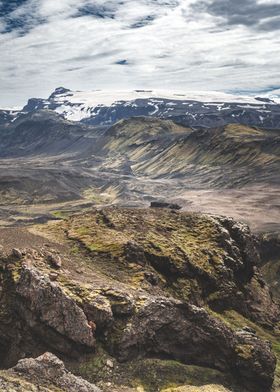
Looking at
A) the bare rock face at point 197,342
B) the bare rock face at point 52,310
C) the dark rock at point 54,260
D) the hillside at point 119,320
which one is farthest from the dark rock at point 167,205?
the bare rock face at point 52,310

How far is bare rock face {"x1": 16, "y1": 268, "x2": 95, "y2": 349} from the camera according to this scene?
2634 cm

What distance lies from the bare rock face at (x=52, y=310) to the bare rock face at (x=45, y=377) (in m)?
3.44

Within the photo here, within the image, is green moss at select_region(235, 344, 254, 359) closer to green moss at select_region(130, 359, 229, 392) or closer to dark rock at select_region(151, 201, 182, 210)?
green moss at select_region(130, 359, 229, 392)

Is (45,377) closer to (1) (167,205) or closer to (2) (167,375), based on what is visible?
(2) (167,375)

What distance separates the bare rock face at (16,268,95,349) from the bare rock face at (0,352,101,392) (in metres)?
3.44

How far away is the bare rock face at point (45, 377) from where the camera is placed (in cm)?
1990

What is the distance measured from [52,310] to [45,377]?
5.68 metres

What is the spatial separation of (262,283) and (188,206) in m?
138

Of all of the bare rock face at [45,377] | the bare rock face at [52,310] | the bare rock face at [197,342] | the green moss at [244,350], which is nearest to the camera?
the bare rock face at [45,377]

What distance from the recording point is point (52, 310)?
2688 centimetres

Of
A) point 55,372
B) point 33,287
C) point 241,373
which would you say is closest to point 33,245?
point 33,287

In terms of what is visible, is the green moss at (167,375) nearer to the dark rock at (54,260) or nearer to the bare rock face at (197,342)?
the bare rock face at (197,342)

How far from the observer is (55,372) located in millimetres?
22125

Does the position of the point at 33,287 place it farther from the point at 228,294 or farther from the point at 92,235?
the point at 228,294
